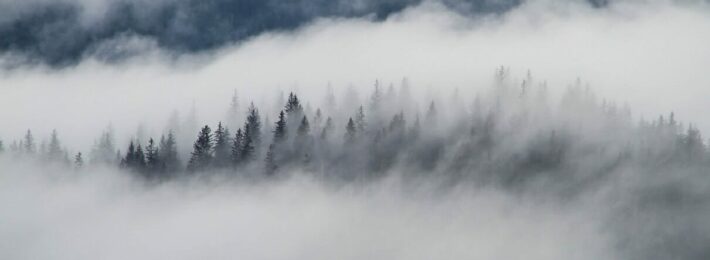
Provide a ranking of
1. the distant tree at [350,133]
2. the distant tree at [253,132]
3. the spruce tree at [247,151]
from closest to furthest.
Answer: the spruce tree at [247,151] < the distant tree at [253,132] < the distant tree at [350,133]

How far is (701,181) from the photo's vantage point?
645 feet

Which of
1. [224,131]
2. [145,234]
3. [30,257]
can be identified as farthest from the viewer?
[224,131]

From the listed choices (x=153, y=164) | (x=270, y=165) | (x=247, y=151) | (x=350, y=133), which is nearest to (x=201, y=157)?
(x=247, y=151)

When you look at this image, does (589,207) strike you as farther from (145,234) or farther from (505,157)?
(145,234)

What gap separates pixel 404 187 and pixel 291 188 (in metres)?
21.5

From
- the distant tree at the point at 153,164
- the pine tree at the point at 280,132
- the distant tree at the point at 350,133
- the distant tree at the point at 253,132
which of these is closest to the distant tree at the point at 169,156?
the distant tree at the point at 153,164

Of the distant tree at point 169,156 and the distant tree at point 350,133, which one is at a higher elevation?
the distant tree at point 350,133

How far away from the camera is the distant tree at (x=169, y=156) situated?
189 m

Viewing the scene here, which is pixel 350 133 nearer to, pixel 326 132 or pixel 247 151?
pixel 326 132

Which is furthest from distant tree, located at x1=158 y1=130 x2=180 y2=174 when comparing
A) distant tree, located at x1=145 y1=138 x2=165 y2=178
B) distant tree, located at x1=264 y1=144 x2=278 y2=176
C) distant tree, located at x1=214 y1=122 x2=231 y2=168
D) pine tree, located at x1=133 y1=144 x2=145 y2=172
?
distant tree, located at x1=264 y1=144 x2=278 y2=176

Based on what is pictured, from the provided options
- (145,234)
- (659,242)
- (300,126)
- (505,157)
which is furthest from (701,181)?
(145,234)

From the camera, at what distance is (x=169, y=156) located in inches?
7603

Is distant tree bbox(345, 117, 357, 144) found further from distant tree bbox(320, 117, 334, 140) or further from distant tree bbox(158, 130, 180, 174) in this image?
distant tree bbox(158, 130, 180, 174)

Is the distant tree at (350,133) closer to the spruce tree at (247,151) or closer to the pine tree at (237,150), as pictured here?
the spruce tree at (247,151)
